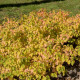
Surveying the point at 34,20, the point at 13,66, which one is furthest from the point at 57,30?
the point at 13,66

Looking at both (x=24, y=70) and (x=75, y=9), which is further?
(x=75, y=9)

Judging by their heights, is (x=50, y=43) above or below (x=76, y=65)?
above

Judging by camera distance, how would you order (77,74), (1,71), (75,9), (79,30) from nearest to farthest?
1. (1,71)
2. (79,30)
3. (77,74)
4. (75,9)

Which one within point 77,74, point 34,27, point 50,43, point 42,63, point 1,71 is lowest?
point 77,74

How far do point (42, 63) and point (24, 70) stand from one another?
1.26 ft

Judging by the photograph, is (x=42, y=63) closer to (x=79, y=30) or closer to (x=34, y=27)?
(x=34, y=27)

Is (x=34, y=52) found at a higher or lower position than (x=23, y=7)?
lower

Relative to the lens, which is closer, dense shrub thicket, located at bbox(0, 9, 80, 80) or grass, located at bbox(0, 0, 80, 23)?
dense shrub thicket, located at bbox(0, 9, 80, 80)

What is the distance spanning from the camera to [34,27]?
3.09 metres

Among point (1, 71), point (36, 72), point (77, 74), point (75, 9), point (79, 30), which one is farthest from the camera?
point (75, 9)

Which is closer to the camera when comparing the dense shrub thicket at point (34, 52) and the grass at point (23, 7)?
the dense shrub thicket at point (34, 52)

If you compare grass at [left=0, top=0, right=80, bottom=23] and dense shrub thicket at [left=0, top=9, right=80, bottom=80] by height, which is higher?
grass at [left=0, top=0, right=80, bottom=23]

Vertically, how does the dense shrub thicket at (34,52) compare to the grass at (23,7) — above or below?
below

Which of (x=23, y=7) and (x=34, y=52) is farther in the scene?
(x=23, y=7)
